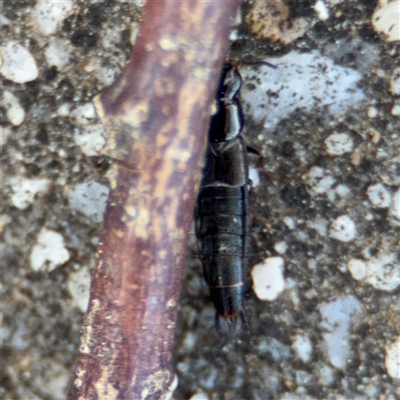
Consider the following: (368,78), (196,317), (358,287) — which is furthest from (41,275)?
(368,78)

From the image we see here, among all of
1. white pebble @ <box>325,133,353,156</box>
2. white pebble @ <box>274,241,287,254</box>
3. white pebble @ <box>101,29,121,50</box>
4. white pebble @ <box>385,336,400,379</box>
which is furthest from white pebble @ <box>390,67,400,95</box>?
white pebble @ <box>101,29,121,50</box>

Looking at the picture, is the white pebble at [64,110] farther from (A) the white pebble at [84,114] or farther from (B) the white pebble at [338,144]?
(B) the white pebble at [338,144]

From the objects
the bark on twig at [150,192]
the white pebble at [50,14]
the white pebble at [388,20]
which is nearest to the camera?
the bark on twig at [150,192]

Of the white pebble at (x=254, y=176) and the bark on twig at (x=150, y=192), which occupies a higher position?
the white pebble at (x=254, y=176)

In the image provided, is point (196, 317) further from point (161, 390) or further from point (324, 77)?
point (324, 77)

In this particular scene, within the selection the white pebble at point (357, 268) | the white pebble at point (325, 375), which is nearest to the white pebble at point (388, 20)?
the white pebble at point (357, 268)

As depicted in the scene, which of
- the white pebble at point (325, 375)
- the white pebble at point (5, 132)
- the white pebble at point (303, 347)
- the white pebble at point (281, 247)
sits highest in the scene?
the white pebble at point (5, 132)
